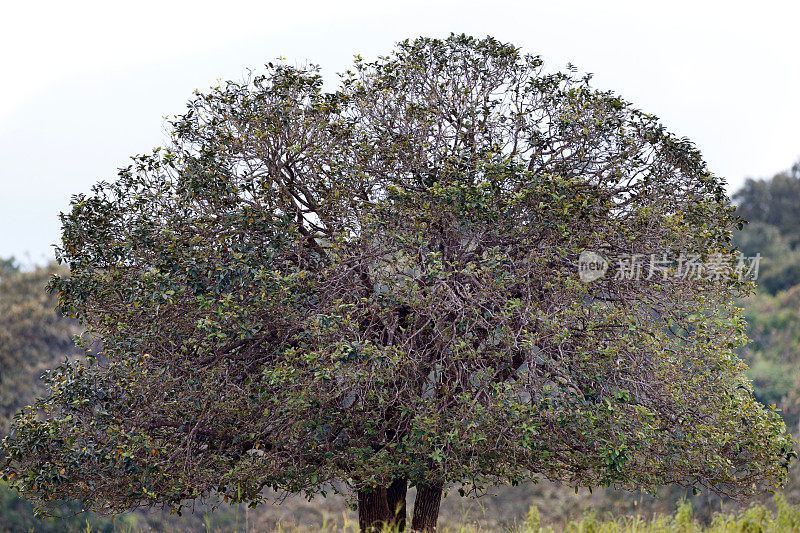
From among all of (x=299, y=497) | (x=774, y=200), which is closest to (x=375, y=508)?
(x=299, y=497)

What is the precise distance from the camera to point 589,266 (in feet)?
39.9

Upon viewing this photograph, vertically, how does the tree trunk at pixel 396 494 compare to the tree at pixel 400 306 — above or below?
below

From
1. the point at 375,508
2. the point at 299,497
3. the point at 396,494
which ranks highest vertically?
the point at 396,494

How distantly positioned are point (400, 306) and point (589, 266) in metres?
3.24

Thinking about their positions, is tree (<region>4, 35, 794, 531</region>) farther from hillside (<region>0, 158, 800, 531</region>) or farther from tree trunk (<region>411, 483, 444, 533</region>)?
hillside (<region>0, 158, 800, 531</region>)

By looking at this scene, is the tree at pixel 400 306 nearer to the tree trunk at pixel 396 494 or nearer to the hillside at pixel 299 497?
the tree trunk at pixel 396 494

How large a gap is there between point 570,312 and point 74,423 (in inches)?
318

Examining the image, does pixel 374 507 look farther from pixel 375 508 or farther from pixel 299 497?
pixel 299 497

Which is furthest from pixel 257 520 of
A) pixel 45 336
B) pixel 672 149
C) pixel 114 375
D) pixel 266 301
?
pixel 672 149

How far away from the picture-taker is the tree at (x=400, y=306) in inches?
443

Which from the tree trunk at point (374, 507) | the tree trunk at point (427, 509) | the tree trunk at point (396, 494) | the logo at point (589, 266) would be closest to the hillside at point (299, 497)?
the tree trunk at point (396, 494)

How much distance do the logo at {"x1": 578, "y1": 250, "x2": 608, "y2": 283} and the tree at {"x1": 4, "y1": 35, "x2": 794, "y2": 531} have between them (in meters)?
0.17

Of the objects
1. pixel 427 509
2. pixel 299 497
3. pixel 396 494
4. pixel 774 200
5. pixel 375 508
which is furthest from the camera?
pixel 774 200

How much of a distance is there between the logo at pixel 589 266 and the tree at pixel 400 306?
0.17m
